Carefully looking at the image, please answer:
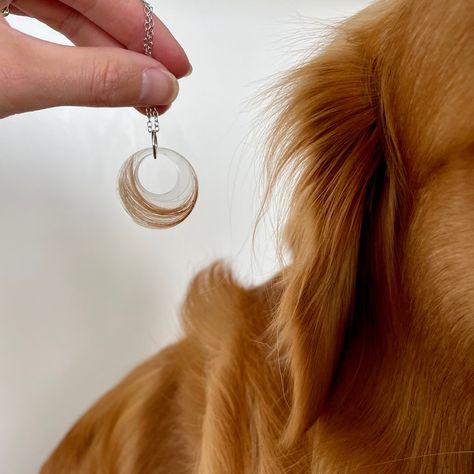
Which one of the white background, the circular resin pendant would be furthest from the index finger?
the white background

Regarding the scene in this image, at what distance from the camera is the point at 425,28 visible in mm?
843

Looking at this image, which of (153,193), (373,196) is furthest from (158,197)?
(373,196)

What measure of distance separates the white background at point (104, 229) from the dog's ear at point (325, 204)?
58cm

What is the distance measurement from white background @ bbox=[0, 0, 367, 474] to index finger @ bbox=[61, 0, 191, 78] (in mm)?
619

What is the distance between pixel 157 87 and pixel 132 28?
0.14 meters

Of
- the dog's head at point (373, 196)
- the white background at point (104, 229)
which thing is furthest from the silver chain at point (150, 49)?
the white background at point (104, 229)

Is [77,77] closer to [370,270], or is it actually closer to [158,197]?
[158,197]

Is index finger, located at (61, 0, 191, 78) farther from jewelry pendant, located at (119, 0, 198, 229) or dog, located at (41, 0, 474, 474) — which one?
dog, located at (41, 0, 474, 474)

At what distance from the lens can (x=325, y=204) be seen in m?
0.90

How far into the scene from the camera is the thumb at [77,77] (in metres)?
0.81

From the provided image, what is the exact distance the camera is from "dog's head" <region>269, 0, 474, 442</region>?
2.72 ft

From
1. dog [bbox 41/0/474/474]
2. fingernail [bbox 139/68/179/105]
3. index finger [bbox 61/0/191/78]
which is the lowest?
dog [bbox 41/0/474/474]

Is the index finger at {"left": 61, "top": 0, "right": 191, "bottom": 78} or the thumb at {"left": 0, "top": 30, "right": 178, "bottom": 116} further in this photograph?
the index finger at {"left": 61, "top": 0, "right": 191, "bottom": 78}

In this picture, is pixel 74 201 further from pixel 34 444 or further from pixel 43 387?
pixel 34 444
